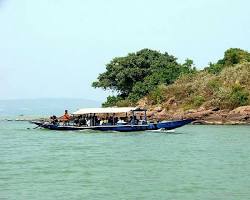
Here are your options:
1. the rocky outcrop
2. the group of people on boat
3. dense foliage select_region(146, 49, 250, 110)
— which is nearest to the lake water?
the group of people on boat

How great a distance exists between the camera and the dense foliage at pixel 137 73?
72312 mm

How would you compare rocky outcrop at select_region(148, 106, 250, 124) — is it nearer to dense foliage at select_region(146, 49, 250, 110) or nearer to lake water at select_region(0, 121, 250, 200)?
dense foliage at select_region(146, 49, 250, 110)

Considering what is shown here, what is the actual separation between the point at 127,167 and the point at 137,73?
162ft

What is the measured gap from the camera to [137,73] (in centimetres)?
7588

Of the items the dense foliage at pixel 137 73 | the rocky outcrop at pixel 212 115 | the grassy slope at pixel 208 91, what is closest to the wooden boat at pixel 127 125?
the rocky outcrop at pixel 212 115

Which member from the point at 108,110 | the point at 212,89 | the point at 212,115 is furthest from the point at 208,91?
the point at 108,110

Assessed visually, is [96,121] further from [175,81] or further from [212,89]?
[175,81]

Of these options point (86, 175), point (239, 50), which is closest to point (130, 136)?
point (86, 175)

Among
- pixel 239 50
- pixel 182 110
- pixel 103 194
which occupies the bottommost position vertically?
pixel 103 194

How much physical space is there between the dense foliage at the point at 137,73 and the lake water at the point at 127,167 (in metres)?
28.9

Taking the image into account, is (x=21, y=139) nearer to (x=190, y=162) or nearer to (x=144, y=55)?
(x=190, y=162)

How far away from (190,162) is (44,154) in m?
8.00

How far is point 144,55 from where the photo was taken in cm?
7725

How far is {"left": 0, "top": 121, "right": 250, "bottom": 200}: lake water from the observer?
20.9 metres
